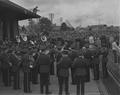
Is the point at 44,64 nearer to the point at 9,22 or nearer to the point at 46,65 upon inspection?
the point at 46,65

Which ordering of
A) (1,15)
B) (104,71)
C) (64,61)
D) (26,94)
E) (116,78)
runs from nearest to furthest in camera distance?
1. (64,61)
2. (26,94)
3. (116,78)
4. (104,71)
5. (1,15)

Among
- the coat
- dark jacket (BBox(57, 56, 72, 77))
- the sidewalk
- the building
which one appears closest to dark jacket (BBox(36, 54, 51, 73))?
dark jacket (BBox(57, 56, 72, 77))

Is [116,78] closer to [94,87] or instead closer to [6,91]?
[94,87]

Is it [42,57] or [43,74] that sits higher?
[42,57]

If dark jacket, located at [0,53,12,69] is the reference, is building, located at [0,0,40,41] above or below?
above

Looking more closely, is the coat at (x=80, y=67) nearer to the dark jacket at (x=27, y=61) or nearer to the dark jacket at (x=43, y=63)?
the dark jacket at (x=43, y=63)

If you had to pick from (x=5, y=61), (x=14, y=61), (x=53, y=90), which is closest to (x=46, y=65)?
(x=14, y=61)

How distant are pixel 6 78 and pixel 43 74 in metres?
2.61

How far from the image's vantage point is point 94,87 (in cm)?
1164

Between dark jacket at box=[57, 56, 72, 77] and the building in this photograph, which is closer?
dark jacket at box=[57, 56, 72, 77]

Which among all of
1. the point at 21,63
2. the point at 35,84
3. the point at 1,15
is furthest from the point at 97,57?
the point at 1,15

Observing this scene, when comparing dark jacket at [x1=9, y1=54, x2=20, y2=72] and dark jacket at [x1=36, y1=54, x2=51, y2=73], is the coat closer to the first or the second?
dark jacket at [x1=36, y1=54, x2=51, y2=73]

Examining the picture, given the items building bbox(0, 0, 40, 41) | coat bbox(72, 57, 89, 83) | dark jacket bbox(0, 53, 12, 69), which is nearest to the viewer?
coat bbox(72, 57, 89, 83)

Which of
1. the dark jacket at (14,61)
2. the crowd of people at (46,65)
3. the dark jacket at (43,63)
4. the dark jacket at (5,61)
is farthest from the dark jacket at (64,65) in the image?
the dark jacket at (5,61)
